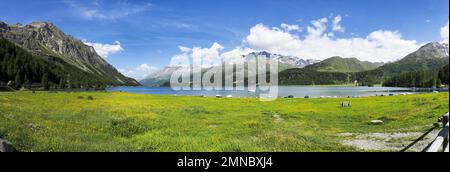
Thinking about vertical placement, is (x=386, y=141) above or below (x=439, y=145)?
below

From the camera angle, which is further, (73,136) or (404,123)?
(404,123)

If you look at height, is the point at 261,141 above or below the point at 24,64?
below

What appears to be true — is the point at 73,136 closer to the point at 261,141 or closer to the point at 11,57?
the point at 261,141

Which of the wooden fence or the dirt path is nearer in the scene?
the wooden fence

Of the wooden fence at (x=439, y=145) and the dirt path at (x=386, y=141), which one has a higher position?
the wooden fence at (x=439, y=145)

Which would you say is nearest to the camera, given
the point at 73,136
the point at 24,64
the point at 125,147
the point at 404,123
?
the point at 125,147

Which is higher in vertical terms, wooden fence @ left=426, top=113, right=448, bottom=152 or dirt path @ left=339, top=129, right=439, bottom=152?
wooden fence @ left=426, top=113, right=448, bottom=152

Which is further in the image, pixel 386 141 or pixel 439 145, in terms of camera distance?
pixel 386 141

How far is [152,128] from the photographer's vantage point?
28.6 metres

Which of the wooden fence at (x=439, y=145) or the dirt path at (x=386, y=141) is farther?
the dirt path at (x=386, y=141)
